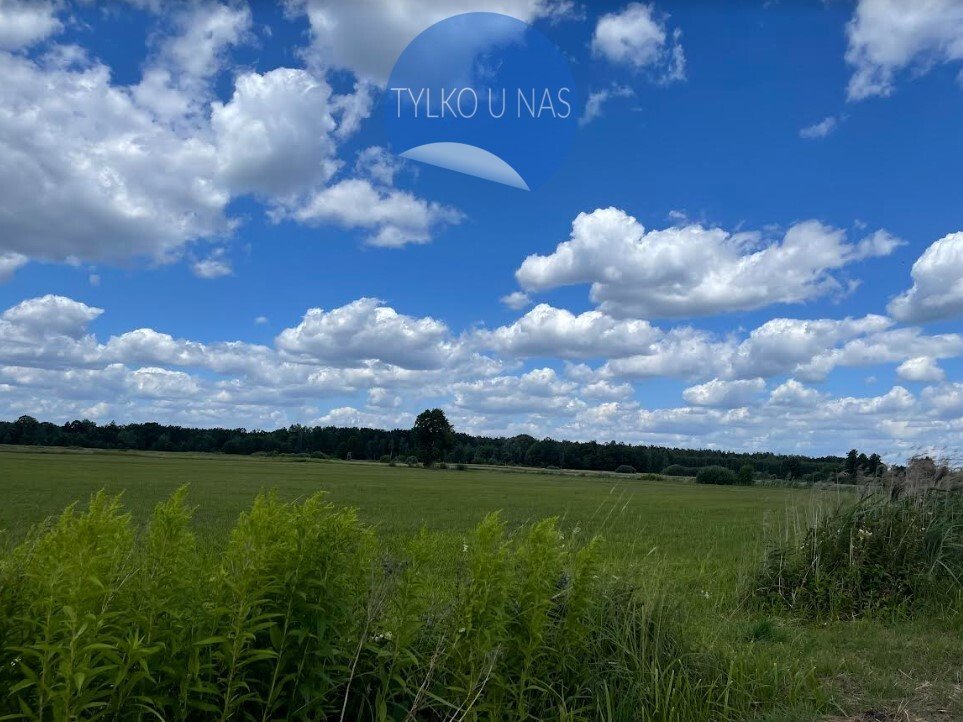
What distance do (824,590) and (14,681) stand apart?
967 cm

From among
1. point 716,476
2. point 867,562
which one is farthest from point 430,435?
point 867,562

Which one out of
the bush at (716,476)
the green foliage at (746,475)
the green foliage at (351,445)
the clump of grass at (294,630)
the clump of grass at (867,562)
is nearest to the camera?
the clump of grass at (294,630)

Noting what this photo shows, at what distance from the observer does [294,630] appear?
365 cm

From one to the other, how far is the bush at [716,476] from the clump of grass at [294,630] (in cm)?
9416

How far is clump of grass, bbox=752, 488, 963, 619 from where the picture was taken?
9883 millimetres

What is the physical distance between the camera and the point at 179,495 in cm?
385

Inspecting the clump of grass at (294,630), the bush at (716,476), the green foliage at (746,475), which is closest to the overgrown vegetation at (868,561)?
the clump of grass at (294,630)

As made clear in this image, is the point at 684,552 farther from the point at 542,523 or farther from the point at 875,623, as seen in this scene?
the point at 542,523

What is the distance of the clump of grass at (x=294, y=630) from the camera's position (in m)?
3.27

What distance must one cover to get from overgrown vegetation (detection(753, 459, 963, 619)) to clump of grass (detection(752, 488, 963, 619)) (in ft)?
0.04

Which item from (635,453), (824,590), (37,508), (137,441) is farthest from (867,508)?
(137,441)

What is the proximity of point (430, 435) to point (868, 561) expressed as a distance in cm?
12123

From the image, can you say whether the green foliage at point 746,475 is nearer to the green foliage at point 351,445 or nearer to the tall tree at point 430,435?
the green foliage at point 351,445

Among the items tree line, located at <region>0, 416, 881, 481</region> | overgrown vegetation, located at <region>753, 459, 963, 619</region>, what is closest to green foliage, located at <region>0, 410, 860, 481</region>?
tree line, located at <region>0, 416, 881, 481</region>
